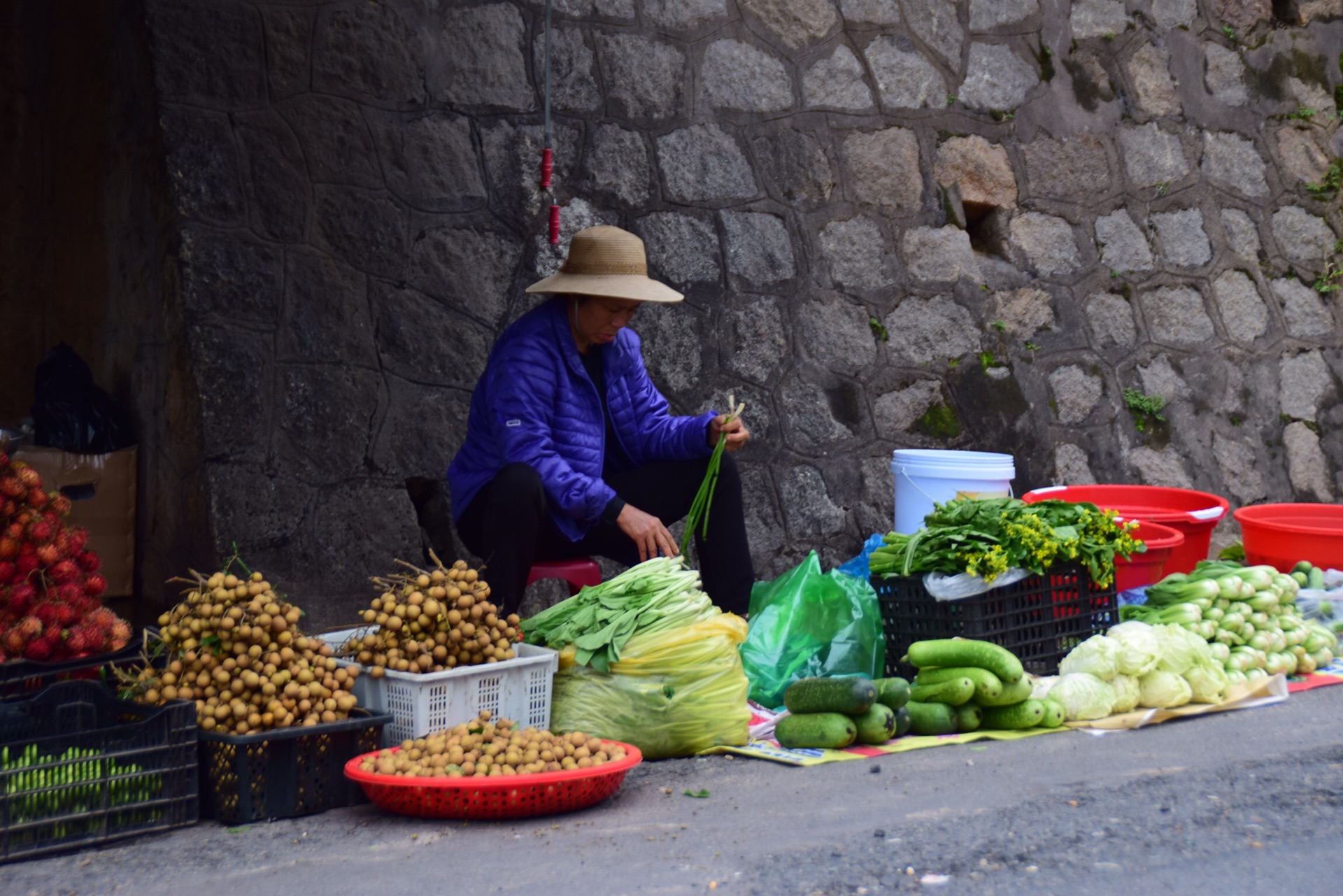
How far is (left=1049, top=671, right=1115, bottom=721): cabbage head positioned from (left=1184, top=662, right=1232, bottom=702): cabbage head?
1.04ft

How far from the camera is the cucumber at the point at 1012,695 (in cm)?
360

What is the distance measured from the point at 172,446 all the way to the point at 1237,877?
3839mm

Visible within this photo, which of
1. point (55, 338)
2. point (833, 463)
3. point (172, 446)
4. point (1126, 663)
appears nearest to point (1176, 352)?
point (833, 463)

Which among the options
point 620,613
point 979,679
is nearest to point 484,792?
point 620,613

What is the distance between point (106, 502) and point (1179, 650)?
156 inches

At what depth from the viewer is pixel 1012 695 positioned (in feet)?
11.9

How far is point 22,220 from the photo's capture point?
5.85 meters

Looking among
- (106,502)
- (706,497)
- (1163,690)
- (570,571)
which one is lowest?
(1163,690)

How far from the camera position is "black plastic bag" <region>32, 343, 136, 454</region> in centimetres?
472

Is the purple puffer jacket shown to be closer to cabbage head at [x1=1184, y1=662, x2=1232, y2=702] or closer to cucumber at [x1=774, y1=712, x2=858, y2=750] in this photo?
cucumber at [x1=774, y1=712, x2=858, y2=750]

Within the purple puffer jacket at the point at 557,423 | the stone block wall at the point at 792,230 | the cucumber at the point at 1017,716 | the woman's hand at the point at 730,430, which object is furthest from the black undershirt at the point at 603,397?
→ the cucumber at the point at 1017,716

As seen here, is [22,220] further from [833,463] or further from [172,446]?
[833,463]

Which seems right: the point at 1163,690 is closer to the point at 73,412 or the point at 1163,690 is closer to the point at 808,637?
the point at 808,637

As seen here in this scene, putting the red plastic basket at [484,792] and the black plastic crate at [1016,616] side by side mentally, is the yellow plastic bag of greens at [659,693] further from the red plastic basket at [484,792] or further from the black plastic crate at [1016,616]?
the black plastic crate at [1016,616]
